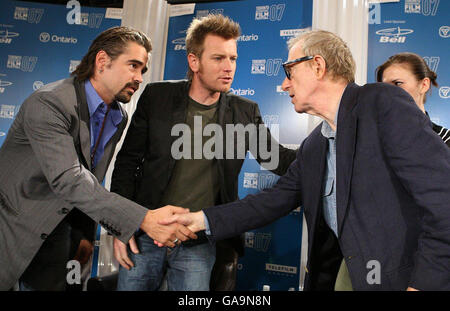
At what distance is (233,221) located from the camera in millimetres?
2033

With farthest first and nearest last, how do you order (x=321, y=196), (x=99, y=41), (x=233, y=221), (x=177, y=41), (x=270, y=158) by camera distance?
(x=177, y=41), (x=270, y=158), (x=99, y=41), (x=233, y=221), (x=321, y=196)

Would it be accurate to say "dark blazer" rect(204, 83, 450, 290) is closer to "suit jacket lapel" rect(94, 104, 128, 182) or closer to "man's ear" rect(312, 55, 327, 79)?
"man's ear" rect(312, 55, 327, 79)

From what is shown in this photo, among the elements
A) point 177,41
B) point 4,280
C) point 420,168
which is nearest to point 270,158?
point 420,168

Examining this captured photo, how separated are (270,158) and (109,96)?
4.16ft

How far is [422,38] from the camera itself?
138 inches

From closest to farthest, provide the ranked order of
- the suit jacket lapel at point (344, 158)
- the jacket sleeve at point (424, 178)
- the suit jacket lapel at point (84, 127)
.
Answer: the jacket sleeve at point (424, 178) < the suit jacket lapel at point (344, 158) < the suit jacket lapel at point (84, 127)

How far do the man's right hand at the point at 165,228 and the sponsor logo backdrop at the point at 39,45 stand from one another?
3.22 metres

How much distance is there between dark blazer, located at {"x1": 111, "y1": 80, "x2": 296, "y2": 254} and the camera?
2289mm

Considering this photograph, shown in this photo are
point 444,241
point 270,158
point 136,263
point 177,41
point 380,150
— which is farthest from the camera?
point 177,41

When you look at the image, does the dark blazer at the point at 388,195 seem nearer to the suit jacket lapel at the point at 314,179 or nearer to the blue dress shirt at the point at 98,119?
the suit jacket lapel at the point at 314,179

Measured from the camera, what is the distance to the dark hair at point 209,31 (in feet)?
8.68

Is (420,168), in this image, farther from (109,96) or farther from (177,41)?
(177,41)

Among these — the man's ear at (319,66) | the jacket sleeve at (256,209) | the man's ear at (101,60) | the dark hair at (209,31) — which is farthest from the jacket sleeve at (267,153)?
the man's ear at (101,60)

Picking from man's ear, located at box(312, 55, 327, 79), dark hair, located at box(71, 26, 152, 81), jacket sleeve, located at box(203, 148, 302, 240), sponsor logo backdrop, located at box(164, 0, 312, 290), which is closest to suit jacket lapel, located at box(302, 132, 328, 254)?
jacket sleeve, located at box(203, 148, 302, 240)
